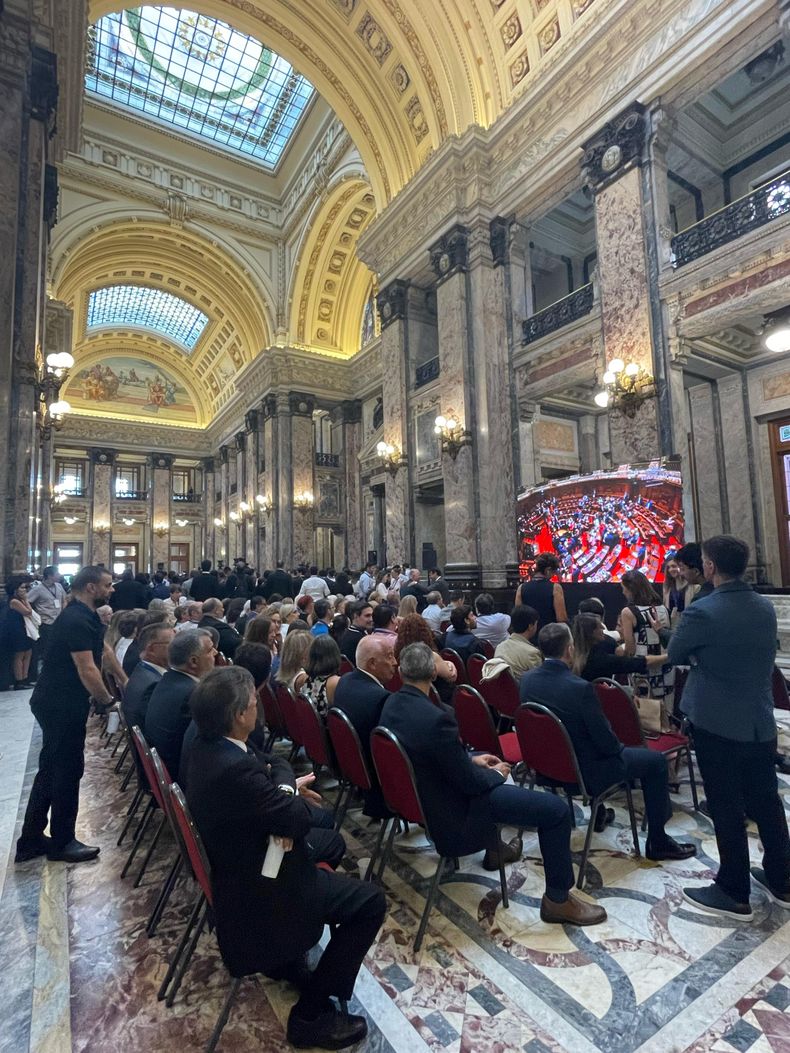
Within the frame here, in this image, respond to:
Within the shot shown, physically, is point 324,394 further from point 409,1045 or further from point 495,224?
point 409,1045

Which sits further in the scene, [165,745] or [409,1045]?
[165,745]

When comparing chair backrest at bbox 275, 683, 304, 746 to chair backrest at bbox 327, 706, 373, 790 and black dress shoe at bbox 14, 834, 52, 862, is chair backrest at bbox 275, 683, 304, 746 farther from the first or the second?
black dress shoe at bbox 14, 834, 52, 862

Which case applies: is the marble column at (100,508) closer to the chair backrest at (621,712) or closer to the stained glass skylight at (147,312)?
the stained glass skylight at (147,312)

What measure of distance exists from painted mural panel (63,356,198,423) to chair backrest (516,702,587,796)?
88.2ft

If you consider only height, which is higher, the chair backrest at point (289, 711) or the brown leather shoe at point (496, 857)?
the chair backrest at point (289, 711)

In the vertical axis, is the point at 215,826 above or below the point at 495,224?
below

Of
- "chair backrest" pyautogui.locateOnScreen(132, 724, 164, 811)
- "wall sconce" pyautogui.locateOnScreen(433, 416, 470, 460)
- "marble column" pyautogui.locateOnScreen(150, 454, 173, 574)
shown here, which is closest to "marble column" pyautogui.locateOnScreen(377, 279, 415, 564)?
"wall sconce" pyautogui.locateOnScreen(433, 416, 470, 460)

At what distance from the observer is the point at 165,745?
256cm

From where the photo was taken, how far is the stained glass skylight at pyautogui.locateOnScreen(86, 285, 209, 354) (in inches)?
861

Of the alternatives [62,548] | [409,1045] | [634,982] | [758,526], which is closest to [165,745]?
[409,1045]

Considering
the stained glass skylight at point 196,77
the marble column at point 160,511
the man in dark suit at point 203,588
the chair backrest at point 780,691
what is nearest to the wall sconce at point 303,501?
the man in dark suit at point 203,588

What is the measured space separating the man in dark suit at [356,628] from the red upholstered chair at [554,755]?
6.68ft

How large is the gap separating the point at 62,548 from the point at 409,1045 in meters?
26.5

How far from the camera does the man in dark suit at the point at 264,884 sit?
1.63m
